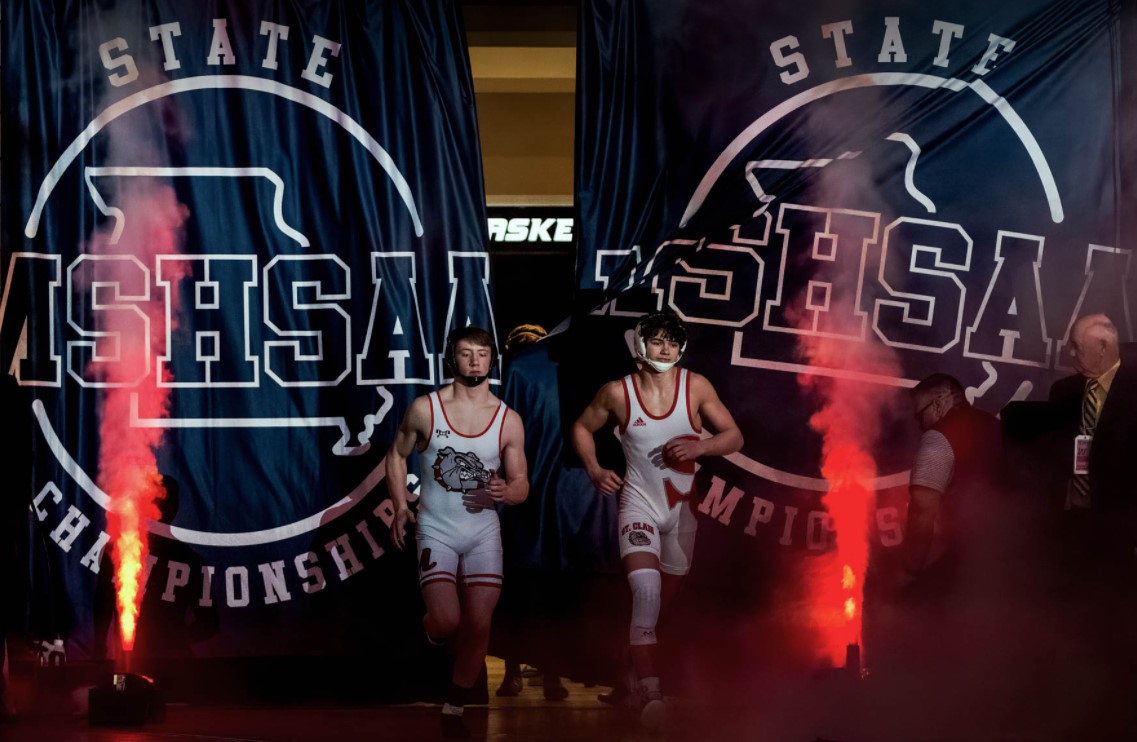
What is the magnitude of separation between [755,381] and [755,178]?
3.38 ft

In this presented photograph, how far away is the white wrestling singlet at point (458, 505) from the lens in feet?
18.5

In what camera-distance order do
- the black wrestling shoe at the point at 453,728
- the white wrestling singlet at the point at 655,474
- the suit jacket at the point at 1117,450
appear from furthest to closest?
1. the white wrestling singlet at the point at 655,474
2. the suit jacket at the point at 1117,450
3. the black wrestling shoe at the point at 453,728

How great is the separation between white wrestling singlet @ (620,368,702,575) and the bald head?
1.76 m

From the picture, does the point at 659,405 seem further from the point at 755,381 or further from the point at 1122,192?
the point at 1122,192

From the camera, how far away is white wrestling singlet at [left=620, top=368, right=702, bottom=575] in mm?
5801

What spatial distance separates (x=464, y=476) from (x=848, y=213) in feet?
7.82

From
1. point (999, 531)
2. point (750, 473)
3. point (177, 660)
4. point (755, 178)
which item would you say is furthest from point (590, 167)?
point (177, 660)

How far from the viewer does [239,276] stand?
21.0 ft

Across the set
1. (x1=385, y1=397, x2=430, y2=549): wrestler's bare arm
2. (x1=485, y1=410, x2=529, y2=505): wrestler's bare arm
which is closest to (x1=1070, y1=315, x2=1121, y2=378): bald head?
(x1=485, y1=410, x2=529, y2=505): wrestler's bare arm

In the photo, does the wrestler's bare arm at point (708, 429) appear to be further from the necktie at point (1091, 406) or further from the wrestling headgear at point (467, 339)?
the necktie at point (1091, 406)

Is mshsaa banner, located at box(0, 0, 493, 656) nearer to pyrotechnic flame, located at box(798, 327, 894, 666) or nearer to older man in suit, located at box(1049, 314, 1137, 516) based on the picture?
pyrotechnic flame, located at box(798, 327, 894, 666)

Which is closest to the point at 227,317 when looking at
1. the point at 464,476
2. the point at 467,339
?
the point at 467,339

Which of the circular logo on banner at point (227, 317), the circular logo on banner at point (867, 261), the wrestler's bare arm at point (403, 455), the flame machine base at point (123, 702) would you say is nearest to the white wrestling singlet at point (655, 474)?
the circular logo on banner at point (867, 261)

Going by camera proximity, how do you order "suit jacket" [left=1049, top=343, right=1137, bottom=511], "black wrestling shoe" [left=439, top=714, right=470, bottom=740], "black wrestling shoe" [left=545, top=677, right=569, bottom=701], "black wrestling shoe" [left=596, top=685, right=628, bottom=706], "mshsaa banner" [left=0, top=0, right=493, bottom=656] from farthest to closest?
"black wrestling shoe" [left=545, top=677, right=569, bottom=701], "mshsaa banner" [left=0, top=0, right=493, bottom=656], "black wrestling shoe" [left=596, top=685, right=628, bottom=706], "suit jacket" [left=1049, top=343, right=1137, bottom=511], "black wrestling shoe" [left=439, top=714, right=470, bottom=740]
